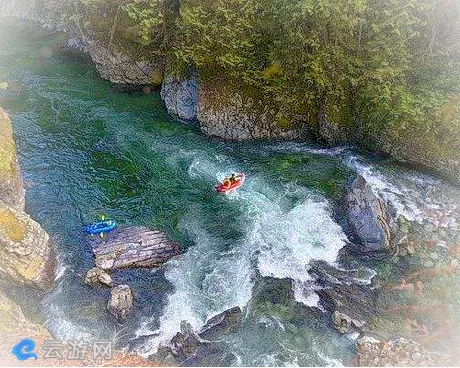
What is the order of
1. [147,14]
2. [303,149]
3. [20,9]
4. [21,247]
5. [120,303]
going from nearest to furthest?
[120,303] → [21,247] → [303,149] → [147,14] → [20,9]

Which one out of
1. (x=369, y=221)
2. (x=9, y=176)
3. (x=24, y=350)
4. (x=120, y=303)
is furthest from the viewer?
(x=9, y=176)

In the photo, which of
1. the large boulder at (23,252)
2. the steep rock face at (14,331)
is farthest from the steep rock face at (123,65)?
the steep rock face at (14,331)

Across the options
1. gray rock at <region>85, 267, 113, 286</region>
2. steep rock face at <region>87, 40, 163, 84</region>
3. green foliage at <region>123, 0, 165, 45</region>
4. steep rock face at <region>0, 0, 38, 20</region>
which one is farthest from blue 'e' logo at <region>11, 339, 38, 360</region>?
steep rock face at <region>0, 0, 38, 20</region>

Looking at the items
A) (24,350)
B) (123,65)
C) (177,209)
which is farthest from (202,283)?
(123,65)

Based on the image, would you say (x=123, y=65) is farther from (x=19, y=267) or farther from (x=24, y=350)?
(x=24, y=350)

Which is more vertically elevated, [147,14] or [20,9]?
[147,14]

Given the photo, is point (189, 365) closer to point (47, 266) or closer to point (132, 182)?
point (47, 266)

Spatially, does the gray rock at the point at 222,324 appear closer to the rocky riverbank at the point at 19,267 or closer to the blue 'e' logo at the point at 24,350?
the rocky riverbank at the point at 19,267
